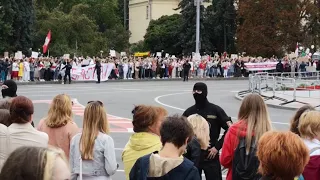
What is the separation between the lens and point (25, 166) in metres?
3.20

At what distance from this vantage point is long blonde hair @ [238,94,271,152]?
242 inches

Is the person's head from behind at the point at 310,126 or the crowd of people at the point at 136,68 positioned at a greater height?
the person's head from behind at the point at 310,126

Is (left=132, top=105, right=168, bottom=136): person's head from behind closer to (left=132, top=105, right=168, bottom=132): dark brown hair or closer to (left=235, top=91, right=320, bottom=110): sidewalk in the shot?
(left=132, top=105, right=168, bottom=132): dark brown hair

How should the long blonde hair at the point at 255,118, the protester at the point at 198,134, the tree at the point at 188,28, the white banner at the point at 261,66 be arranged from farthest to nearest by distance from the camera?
1. the tree at the point at 188,28
2. the white banner at the point at 261,66
3. the protester at the point at 198,134
4. the long blonde hair at the point at 255,118

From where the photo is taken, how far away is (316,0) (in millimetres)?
77312

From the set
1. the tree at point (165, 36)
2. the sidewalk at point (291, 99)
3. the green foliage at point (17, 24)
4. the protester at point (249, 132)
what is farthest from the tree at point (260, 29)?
the protester at point (249, 132)

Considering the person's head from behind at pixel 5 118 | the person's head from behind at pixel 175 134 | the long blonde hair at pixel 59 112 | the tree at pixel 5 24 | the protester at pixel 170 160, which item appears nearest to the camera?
the protester at pixel 170 160

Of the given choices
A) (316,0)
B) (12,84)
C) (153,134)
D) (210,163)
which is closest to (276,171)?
(153,134)

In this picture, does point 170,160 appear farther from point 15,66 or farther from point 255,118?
point 15,66

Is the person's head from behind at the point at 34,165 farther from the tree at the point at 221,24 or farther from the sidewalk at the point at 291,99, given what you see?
the tree at the point at 221,24

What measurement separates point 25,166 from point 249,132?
3316 millimetres

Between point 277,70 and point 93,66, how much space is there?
49.3 ft

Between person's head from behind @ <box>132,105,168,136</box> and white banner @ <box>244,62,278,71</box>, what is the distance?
46.9 meters

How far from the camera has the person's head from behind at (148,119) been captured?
237 inches
